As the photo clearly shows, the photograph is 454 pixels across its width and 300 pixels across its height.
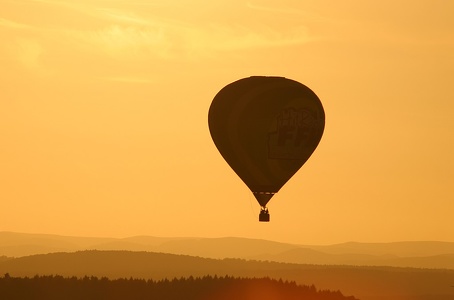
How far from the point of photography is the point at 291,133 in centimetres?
6556

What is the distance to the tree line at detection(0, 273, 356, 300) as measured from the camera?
324 ft

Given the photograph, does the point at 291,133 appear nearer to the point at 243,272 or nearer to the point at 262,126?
the point at 262,126

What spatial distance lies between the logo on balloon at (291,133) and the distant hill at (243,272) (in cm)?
9304

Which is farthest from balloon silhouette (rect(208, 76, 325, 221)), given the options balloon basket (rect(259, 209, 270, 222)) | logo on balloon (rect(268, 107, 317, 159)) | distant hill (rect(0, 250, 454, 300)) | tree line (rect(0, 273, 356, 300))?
distant hill (rect(0, 250, 454, 300))

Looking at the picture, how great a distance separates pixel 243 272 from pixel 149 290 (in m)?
76.0

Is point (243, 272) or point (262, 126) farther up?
point (243, 272)

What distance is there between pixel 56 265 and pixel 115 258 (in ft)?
39.4

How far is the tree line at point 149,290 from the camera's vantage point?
324 ft

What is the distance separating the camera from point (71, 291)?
101 metres

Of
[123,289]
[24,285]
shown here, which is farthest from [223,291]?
[24,285]

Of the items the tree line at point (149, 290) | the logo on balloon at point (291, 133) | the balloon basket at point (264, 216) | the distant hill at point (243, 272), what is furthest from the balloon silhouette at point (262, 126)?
the distant hill at point (243, 272)

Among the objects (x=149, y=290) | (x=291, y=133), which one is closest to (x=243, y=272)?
(x=149, y=290)

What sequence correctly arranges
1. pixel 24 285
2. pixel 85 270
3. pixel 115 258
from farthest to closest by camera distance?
pixel 115 258 < pixel 85 270 < pixel 24 285

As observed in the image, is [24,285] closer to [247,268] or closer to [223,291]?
[223,291]
